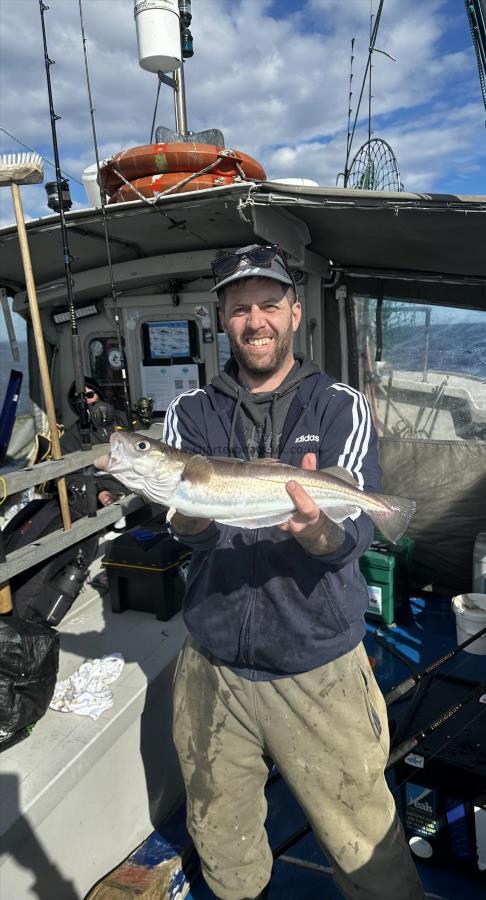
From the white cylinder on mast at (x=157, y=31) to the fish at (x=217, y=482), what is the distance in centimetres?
575

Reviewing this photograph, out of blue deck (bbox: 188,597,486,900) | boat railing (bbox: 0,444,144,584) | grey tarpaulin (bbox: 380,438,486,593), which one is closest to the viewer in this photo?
blue deck (bbox: 188,597,486,900)

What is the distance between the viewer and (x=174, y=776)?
3688 millimetres

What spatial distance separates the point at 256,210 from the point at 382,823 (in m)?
4.60

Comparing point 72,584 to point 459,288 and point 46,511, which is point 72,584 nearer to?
point 46,511

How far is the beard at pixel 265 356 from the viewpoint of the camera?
8.70ft

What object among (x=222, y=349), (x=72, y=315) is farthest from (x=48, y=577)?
(x=222, y=349)

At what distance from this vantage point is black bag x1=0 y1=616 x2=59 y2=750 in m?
2.86

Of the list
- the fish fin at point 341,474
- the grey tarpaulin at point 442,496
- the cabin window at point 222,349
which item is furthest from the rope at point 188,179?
the grey tarpaulin at point 442,496

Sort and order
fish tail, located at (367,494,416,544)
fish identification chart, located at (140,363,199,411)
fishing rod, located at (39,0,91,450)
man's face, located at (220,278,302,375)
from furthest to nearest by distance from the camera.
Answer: fish identification chart, located at (140,363,199,411) → fishing rod, located at (39,0,91,450) → man's face, located at (220,278,302,375) → fish tail, located at (367,494,416,544)

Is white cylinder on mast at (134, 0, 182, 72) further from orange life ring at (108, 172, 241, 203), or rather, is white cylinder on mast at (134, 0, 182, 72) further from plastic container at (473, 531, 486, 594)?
plastic container at (473, 531, 486, 594)


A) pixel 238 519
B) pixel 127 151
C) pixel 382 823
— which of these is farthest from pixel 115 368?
pixel 382 823

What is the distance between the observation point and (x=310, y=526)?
2.19 meters

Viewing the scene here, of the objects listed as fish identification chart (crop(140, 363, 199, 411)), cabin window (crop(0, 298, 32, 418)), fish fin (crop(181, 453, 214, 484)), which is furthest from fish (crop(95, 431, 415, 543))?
cabin window (crop(0, 298, 32, 418))

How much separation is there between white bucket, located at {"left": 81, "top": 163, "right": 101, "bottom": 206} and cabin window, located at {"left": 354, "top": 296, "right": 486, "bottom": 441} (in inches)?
136
